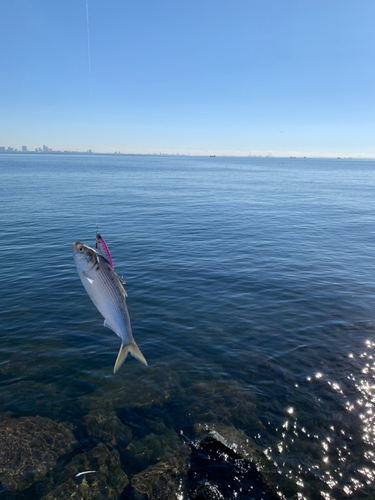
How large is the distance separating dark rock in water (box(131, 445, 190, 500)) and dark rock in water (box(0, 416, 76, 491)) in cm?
261

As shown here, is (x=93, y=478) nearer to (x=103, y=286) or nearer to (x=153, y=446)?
(x=153, y=446)

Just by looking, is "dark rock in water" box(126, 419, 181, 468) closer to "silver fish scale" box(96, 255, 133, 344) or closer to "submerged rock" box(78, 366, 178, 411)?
"submerged rock" box(78, 366, 178, 411)

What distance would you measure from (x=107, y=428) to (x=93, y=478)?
1713mm

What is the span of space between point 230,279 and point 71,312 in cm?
1084

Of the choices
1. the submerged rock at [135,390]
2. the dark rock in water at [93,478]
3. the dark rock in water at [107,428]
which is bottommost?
Result: the dark rock in water at [93,478]

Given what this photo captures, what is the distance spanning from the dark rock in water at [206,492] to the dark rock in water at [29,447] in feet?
13.5

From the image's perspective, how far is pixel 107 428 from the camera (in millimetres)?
10812

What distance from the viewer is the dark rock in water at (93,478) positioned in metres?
8.76

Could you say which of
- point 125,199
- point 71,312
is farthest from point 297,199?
point 71,312

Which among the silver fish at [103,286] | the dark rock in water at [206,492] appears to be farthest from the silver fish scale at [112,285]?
the dark rock in water at [206,492]

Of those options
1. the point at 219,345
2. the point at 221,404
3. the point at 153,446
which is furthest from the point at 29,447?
the point at 219,345

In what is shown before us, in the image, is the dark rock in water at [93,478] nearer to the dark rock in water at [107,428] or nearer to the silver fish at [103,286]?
the dark rock in water at [107,428]

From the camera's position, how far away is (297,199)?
211 feet

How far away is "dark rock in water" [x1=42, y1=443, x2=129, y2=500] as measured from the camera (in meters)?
8.76
